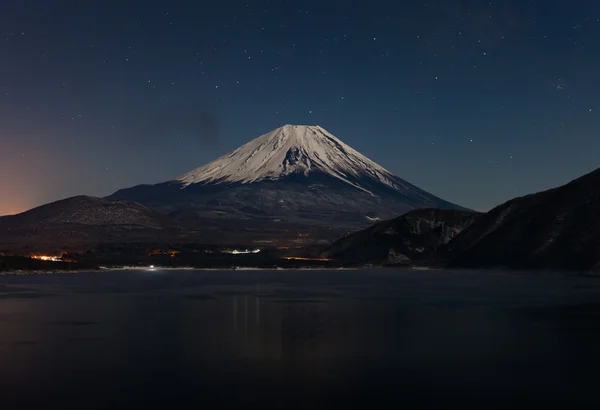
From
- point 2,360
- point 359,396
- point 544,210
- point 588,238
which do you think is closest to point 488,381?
point 359,396

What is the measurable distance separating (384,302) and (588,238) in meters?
90.1

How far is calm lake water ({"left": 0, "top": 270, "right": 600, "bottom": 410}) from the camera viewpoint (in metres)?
27.9

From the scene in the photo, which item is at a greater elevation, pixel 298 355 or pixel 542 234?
pixel 542 234

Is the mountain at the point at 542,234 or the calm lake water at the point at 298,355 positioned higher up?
the mountain at the point at 542,234

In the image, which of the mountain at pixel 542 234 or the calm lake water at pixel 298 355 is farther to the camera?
the mountain at pixel 542 234

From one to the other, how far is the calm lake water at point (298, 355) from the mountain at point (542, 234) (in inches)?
3259

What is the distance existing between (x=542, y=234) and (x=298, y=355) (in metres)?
136

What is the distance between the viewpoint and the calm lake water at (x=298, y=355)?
27.9 m

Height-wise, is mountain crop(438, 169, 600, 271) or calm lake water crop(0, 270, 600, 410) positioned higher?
mountain crop(438, 169, 600, 271)

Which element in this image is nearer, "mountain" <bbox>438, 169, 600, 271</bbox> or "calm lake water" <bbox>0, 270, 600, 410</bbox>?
"calm lake water" <bbox>0, 270, 600, 410</bbox>

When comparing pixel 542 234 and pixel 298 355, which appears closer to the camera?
pixel 298 355

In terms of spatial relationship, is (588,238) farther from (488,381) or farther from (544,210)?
(488,381)

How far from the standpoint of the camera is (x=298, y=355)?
37969mm

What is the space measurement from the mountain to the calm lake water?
82.8 m
